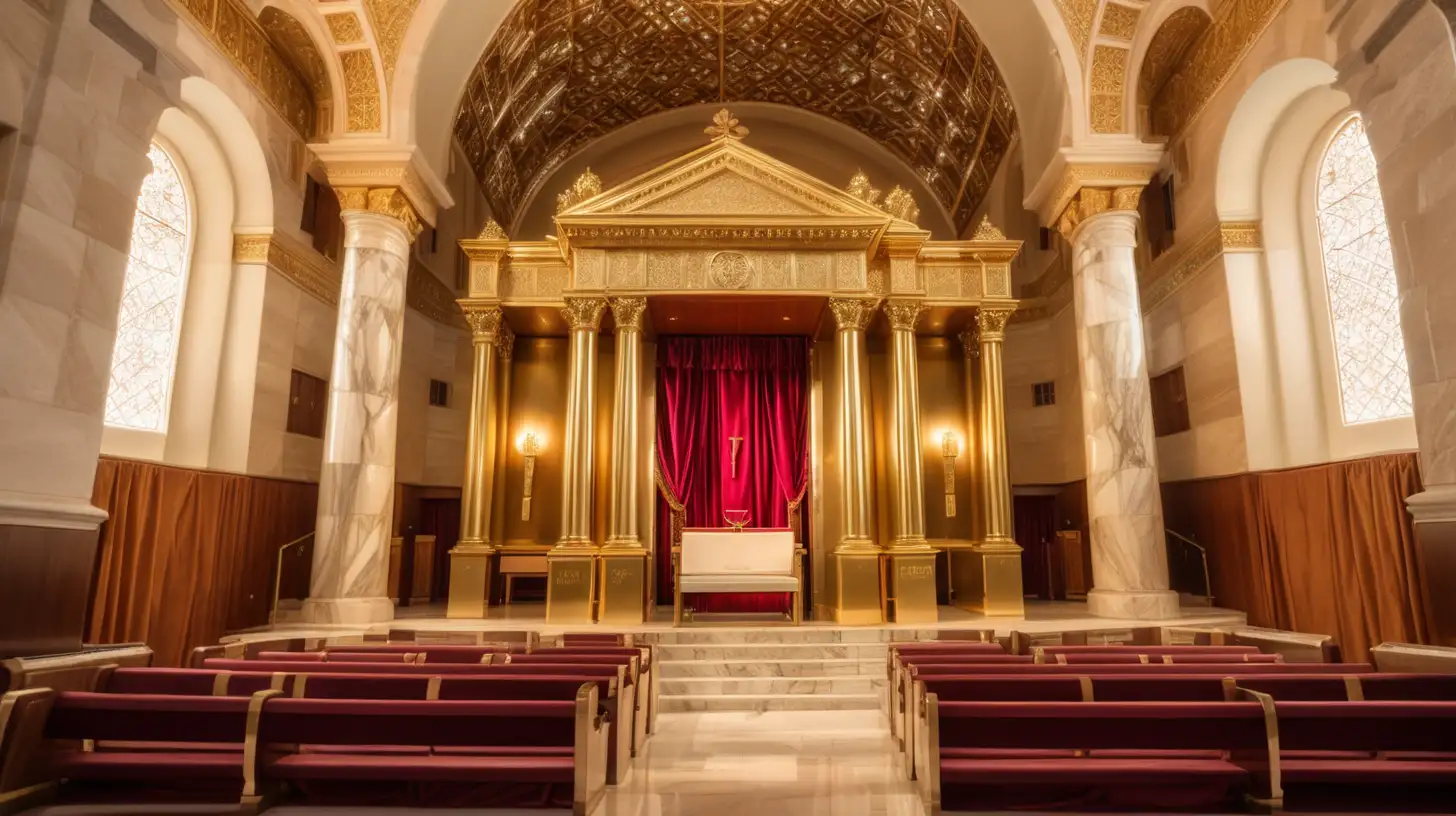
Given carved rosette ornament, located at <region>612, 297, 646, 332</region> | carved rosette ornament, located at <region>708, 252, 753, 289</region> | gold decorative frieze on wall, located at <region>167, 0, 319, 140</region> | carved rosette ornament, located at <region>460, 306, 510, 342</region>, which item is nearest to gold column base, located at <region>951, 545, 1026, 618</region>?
carved rosette ornament, located at <region>708, 252, 753, 289</region>

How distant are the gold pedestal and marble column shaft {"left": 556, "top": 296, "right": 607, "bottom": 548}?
3600mm

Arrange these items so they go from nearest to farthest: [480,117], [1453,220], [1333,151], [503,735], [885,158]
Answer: [503,735] < [1453,220] < [1333,151] < [480,117] < [885,158]

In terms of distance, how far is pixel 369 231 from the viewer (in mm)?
9125

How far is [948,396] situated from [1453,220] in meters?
6.50

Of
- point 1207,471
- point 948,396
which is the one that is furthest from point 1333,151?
point 948,396

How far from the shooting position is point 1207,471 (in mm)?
9398

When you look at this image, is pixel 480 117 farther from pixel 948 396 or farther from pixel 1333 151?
pixel 1333 151

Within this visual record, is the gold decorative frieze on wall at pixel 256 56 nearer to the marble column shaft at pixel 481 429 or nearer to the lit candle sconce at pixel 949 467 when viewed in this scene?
the marble column shaft at pixel 481 429

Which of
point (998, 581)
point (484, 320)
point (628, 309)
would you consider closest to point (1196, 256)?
point (998, 581)

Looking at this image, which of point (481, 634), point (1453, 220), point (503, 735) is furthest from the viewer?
point (481, 634)

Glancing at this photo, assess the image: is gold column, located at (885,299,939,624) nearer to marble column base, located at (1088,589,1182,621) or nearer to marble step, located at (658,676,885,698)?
marble column base, located at (1088,589,1182,621)

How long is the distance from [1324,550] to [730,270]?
22.4 ft

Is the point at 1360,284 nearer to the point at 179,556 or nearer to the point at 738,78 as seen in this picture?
the point at 738,78

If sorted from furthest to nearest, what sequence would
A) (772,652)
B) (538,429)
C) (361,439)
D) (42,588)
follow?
(538,429), (361,439), (772,652), (42,588)
